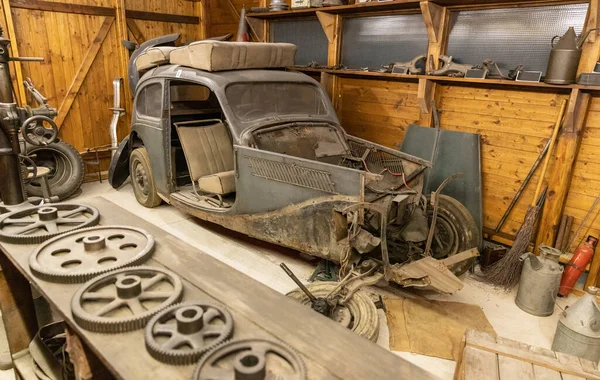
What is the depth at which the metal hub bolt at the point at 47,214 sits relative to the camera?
80.1 inches

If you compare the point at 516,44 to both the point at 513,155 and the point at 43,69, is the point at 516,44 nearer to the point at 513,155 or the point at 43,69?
the point at 513,155

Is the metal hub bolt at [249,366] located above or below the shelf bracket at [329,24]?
below

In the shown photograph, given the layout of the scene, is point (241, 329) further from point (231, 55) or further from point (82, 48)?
point (82, 48)

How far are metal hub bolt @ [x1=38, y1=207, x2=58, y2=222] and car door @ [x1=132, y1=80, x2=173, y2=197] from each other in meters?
2.21

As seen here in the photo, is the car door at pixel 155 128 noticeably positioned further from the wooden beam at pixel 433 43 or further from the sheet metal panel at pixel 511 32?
the sheet metal panel at pixel 511 32

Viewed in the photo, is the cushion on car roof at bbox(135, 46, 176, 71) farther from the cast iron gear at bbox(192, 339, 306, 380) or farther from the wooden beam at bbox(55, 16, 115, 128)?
the cast iron gear at bbox(192, 339, 306, 380)

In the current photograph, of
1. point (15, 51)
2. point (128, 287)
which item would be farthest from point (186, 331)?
point (15, 51)

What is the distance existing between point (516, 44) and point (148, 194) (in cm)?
419

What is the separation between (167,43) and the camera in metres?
5.56

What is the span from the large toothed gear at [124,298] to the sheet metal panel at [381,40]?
3989 mm

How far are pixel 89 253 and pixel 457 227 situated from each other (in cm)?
293

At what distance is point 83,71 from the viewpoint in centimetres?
566

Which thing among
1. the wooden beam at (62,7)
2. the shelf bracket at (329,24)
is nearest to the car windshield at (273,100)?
the shelf bracket at (329,24)

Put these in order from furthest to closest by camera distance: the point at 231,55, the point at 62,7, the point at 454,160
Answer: the point at 62,7 → the point at 454,160 → the point at 231,55
